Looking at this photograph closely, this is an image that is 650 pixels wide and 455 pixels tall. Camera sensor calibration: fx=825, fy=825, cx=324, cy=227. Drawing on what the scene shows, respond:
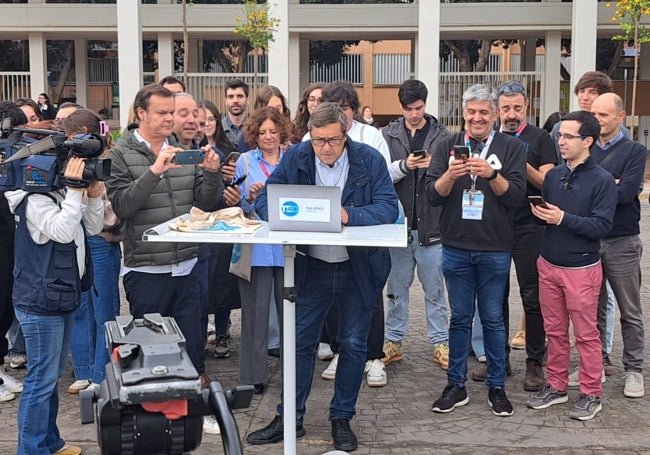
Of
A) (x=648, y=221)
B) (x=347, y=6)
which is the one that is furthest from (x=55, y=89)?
(x=648, y=221)

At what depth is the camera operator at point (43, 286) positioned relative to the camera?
4.35 metres

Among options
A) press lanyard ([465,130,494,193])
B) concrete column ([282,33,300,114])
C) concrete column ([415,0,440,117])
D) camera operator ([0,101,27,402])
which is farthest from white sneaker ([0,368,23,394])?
concrete column ([282,33,300,114])

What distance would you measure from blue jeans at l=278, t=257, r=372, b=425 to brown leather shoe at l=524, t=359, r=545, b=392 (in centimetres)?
164

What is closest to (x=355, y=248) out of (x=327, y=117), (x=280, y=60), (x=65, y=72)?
(x=327, y=117)

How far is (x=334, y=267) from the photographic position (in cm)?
495

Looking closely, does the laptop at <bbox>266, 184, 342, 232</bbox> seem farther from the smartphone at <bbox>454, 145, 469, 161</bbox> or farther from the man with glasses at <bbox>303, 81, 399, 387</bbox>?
the man with glasses at <bbox>303, 81, 399, 387</bbox>

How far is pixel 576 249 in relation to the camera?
5.46 metres

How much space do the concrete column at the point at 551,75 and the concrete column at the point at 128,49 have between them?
1383cm

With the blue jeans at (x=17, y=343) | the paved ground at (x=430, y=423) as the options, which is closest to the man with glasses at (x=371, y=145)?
the paved ground at (x=430, y=423)

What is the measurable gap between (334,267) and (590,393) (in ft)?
6.71

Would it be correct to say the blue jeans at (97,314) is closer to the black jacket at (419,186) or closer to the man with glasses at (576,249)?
the black jacket at (419,186)

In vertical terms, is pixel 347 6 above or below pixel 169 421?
above

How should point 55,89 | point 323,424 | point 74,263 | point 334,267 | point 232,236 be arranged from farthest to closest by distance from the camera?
point 55,89 < point 323,424 < point 334,267 < point 74,263 < point 232,236

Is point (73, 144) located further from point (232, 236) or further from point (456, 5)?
point (456, 5)
